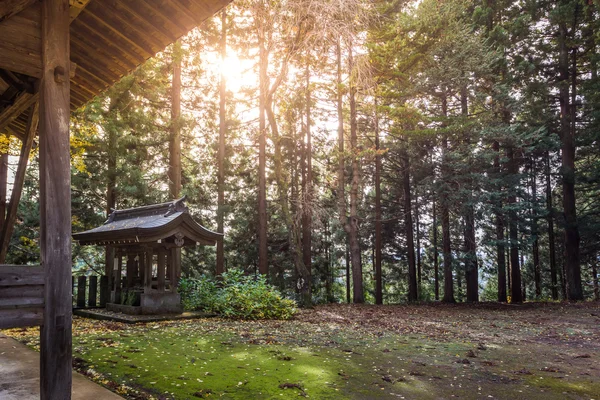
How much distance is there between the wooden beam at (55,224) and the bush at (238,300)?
7608mm

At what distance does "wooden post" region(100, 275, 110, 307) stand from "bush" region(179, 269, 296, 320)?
216cm

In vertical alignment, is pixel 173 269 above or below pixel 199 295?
above

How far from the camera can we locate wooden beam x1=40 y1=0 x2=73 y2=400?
113 inches

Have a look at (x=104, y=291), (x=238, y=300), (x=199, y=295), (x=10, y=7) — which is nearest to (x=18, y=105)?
(x=10, y=7)

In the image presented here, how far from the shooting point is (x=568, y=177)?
1722 centimetres

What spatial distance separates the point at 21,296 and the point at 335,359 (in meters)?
4.20

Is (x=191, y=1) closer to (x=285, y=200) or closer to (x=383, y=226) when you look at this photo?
(x=285, y=200)

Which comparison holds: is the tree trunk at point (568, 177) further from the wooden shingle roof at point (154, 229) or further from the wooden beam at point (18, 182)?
the wooden beam at point (18, 182)

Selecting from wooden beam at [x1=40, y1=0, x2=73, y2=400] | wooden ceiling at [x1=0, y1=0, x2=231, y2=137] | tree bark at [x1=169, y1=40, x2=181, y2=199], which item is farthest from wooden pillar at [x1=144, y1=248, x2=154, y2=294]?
wooden beam at [x1=40, y1=0, x2=73, y2=400]

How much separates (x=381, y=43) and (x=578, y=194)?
18.0m

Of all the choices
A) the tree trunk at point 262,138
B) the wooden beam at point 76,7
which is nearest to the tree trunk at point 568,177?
the tree trunk at point 262,138

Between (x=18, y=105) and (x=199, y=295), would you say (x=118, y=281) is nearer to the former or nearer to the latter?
(x=199, y=295)

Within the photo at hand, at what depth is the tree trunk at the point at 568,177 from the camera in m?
17.2

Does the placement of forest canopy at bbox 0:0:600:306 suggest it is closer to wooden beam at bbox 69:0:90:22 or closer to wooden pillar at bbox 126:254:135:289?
wooden pillar at bbox 126:254:135:289
